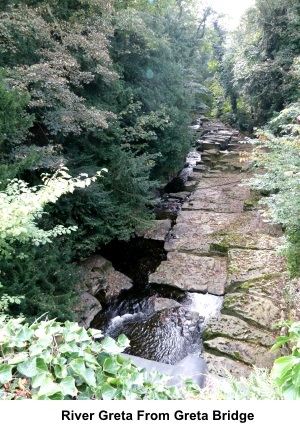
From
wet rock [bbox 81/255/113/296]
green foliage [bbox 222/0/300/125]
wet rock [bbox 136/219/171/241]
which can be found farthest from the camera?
green foliage [bbox 222/0/300/125]

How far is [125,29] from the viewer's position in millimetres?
6910

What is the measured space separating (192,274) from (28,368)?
471cm

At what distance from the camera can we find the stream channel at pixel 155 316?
14.1 ft

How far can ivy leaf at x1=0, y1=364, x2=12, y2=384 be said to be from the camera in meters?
1.16

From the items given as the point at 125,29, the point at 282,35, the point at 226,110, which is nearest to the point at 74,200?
the point at 125,29

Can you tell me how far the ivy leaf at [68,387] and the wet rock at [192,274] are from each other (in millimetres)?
4358

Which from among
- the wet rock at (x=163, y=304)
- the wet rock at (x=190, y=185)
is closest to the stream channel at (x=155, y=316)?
the wet rock at (x=163, y=304)

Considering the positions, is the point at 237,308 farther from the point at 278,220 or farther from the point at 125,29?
the point at 125,29

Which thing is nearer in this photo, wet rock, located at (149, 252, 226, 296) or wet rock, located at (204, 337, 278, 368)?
wet rock, located at (204, 337, 278, 368)

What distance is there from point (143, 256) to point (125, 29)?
17.9ft

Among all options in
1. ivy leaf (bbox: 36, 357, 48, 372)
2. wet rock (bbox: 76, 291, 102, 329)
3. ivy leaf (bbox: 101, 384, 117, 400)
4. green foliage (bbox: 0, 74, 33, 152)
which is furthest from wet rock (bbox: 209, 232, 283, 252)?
ivy leaf (bbox: 36, 357, 48, 372)

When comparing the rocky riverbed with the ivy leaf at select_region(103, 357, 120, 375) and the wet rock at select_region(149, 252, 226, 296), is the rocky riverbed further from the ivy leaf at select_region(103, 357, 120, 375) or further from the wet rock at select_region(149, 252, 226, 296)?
the ivy leaf at select_region(103, 357, 120, 375)

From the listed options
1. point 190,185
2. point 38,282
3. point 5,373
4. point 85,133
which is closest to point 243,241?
point 85,133

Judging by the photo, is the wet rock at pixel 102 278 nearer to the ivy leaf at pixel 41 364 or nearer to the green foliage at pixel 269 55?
the ivy leaf at pixel 41 364
